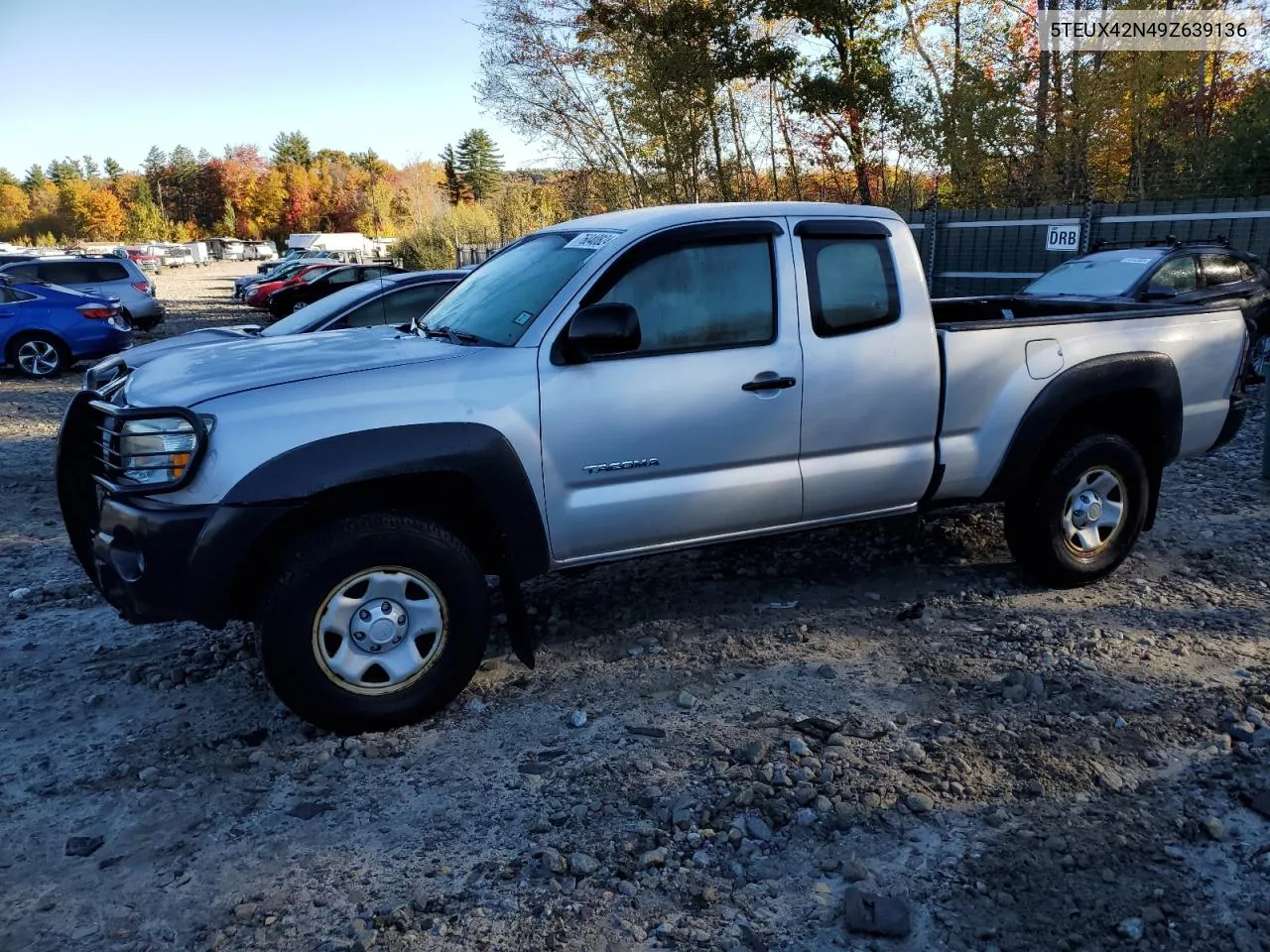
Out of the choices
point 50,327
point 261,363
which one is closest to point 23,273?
point 50,327

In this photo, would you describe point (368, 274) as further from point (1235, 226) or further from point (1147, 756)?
point (1147, 756)

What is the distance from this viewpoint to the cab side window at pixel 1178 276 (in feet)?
32.0

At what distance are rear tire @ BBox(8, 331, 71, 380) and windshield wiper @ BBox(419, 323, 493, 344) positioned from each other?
12354 mm

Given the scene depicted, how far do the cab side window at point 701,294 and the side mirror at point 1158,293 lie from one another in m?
7.14

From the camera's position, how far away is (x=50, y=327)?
45.7 ft

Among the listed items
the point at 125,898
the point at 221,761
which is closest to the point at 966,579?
the point at 221,761

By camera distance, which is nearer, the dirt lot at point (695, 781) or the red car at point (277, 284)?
the dirt lot at point (695, 781)

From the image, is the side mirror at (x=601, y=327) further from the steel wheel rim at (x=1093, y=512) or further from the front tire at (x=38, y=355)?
the front tire at (x=38, y=355)

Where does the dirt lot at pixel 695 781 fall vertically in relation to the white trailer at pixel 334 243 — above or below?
below

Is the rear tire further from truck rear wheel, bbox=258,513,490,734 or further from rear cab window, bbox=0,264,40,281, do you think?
truck rear wheel, bbox=258,513,490,734

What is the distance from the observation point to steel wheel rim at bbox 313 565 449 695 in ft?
11.2

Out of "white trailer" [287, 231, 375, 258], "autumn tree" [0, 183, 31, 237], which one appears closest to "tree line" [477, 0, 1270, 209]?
"white trailer" [287, 231, 375, 258]

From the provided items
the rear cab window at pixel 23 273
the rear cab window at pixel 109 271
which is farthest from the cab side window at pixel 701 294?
the rear cab window at pixel 109 271

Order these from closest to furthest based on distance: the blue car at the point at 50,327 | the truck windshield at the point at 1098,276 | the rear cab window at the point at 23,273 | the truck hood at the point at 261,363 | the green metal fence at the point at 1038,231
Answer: the truck hood at the point at 261,363
the truck windshield at the point at 1098,276
the green metal fence at the point at 1038,231
the blue car at the point at 50,327
the rear cab window at the point at 23,273
